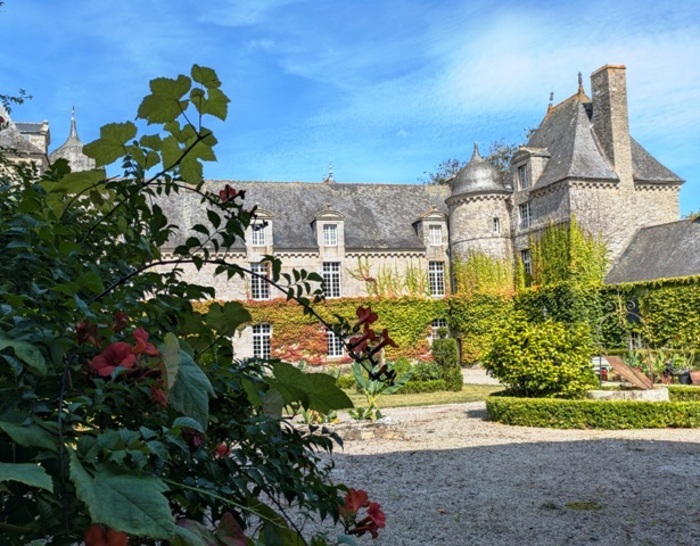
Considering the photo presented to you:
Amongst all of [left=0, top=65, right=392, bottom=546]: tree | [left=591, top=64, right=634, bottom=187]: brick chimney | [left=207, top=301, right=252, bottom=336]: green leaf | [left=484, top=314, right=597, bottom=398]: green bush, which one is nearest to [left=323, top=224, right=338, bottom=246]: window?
[left=591, top=64, right=634, bottom=187]: brick chimney

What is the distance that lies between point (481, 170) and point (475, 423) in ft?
60.8

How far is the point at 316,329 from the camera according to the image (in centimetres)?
2750

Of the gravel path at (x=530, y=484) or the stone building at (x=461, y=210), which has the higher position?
the stone building at (x=461, y=210)

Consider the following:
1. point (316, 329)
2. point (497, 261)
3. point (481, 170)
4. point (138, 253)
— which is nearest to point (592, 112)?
point (481, 170)

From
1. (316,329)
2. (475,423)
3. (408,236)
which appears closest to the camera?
(475,423)

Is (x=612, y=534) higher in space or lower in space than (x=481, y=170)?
lower

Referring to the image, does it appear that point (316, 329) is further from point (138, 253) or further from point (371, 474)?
point (138, 253)

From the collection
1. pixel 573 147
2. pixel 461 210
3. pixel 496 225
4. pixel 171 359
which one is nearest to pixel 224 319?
pixel 171 359

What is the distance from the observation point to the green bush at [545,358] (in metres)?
12.2

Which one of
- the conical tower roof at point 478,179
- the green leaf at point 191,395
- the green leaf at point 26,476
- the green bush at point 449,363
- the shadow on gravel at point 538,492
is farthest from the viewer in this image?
the conical tower roof at point 478,179

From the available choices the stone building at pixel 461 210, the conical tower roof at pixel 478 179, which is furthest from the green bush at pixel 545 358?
the conical tower roof at pixel 478 179

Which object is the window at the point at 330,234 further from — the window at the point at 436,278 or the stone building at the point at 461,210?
the window at the point at 436,278

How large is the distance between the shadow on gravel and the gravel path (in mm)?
11

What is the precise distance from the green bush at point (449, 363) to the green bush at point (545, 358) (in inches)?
262
